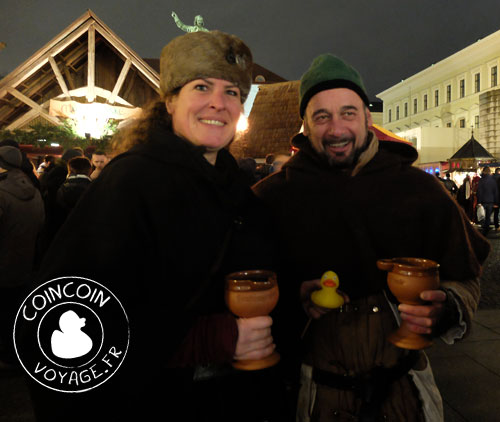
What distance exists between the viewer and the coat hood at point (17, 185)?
4.05 m

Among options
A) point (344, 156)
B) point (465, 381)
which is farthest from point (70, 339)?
point (465, 381)

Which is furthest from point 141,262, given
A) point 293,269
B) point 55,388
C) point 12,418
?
point 12,418

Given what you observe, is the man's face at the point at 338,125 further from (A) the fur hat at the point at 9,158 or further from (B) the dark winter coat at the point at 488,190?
(B) the dark winter coat at the point at 488,190

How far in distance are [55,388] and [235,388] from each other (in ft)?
2.09

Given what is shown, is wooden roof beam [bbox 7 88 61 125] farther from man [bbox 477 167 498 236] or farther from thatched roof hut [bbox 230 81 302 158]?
man [bbox 477 167 498 236]

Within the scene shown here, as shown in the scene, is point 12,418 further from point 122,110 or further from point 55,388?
point 122,110

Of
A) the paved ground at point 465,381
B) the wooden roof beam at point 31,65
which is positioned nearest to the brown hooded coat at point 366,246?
the paved ground at point 465,381

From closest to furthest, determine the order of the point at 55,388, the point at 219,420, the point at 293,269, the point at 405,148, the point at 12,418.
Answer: the point at 55,388 → the point at 219,420 → the point at 293,269 → the point at 405,148 → the point at 12,418

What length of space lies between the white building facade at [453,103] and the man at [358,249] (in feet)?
102

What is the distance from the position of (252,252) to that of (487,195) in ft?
43.5

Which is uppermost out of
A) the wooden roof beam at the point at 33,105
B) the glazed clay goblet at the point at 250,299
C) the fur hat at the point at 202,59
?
the wooden roof beam at the point at 33,105

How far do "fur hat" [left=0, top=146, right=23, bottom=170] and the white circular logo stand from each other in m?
3.40

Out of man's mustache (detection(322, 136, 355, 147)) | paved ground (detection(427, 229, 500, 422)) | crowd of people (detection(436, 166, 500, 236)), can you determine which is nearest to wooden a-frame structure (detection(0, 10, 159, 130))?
paved ground (detection(427, 229, 500, 422))

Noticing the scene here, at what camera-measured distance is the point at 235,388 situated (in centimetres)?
148
